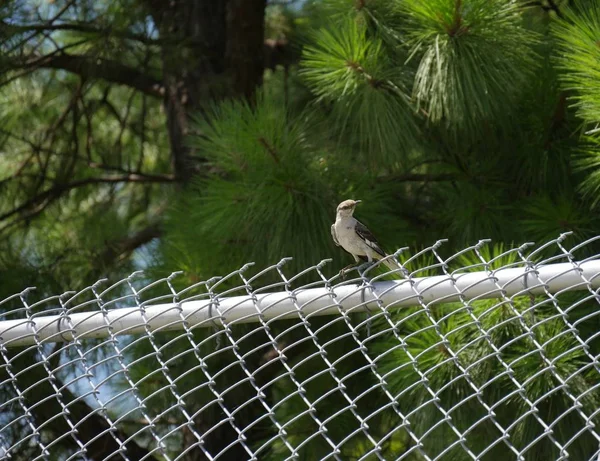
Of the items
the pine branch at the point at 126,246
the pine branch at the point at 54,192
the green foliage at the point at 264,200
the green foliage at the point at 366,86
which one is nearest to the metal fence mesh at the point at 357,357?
the green foliage at the point at 264,200

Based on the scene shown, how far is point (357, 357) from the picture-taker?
12.7 feet

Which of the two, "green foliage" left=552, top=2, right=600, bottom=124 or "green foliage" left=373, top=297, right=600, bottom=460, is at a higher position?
"green foliage" left=552, top=2, right=600, bottom=124

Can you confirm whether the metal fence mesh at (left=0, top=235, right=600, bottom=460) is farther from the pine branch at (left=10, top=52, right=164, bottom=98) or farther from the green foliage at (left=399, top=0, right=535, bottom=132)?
the pine branch at (left=10, top=52, right=164, bottom=98)

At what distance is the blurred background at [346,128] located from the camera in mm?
3221

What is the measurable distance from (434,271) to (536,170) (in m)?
0.70

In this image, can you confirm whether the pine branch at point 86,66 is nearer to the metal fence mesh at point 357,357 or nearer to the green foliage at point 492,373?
the metal fence mesh at point 357,357

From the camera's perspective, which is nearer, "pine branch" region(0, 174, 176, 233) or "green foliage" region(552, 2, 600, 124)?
"green foliage" region(552, 2, 600, 124)

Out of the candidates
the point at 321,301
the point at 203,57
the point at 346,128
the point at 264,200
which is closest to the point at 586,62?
the point at 346,128

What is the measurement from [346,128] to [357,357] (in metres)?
0.97

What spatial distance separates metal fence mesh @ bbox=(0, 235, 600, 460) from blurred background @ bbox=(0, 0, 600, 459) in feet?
0.64

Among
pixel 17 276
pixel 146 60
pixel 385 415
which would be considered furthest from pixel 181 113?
pixel 385 415

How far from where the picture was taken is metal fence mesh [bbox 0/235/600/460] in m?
1.85

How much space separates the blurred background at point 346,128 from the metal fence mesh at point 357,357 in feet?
0.64

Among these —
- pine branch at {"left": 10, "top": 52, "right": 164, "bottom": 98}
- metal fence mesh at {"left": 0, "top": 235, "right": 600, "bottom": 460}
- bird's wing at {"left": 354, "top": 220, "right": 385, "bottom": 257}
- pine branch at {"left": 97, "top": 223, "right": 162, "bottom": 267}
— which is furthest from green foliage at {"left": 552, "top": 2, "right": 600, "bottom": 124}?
pine branch at {"left": 97, "top": 223, "right": 162, "bottom": 267}
